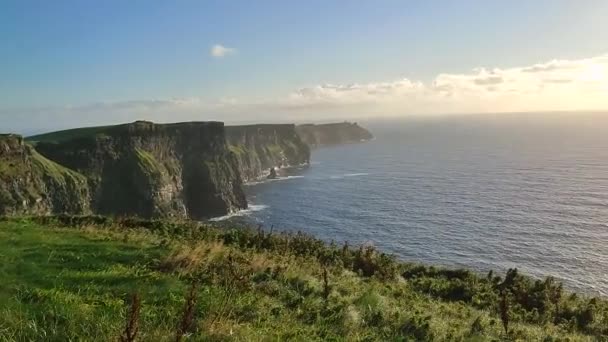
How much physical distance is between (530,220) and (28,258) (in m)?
85.0

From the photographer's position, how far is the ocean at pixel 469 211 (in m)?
65.4

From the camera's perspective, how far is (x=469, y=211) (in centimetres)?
9319

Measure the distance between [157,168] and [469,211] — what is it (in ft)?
209

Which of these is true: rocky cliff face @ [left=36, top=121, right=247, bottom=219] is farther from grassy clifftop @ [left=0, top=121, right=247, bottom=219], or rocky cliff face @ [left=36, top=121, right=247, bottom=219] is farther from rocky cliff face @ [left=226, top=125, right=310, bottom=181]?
rocky cliff face @ [left=226, top=125, right=310, bottom=181]

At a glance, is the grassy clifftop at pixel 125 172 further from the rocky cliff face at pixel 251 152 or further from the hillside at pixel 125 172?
the rocky cliff face at pixel 251 152

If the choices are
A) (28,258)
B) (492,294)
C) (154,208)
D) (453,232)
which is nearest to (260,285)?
(28,258)

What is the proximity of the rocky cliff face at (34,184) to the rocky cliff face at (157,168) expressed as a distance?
6.36 m

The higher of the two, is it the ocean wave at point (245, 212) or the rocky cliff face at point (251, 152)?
the rocky cliff face at point (251, 152)

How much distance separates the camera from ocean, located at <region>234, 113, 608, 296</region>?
6544 cm

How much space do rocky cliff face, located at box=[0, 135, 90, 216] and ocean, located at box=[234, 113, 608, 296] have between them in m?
33.0

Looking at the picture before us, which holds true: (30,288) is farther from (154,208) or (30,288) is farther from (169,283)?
(154,208)

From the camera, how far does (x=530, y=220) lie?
8388cm

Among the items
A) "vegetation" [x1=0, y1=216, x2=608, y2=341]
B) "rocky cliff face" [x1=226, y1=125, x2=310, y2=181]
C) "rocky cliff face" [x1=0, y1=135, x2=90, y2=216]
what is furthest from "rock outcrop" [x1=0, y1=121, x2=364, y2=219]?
"vegetation" [x1=0, y1=216, x2=608, y2=341]

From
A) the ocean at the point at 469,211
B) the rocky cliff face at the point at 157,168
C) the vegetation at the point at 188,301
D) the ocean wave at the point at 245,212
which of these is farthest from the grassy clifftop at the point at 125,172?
the vegetation at the point at 188,301
